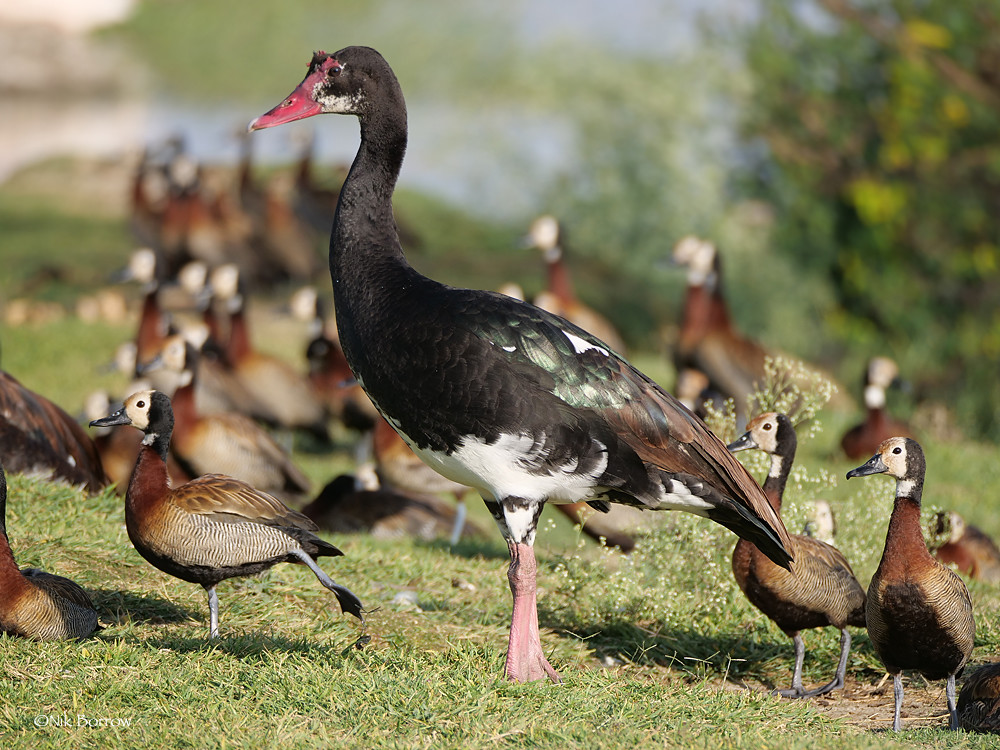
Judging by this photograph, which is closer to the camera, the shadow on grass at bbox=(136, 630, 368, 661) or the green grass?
the green grass

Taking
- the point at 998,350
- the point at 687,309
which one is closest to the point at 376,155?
the point at 687,309

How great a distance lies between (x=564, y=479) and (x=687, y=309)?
6775mm

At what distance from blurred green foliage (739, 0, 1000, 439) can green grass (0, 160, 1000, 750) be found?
289 inches

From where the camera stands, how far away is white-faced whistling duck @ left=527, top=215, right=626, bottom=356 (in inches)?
421

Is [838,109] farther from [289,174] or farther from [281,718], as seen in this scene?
[281,718]

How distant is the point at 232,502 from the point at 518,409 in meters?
1.44

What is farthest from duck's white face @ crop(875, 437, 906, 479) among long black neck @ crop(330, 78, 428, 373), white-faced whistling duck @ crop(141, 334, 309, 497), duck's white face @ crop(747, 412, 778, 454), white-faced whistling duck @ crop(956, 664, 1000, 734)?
white-faced whistling duck @ crop(141, 334, 309, 497)

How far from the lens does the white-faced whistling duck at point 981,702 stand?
172 inches

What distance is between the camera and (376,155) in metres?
4.86

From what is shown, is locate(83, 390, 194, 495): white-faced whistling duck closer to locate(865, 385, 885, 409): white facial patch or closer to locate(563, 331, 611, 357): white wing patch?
locate(563, 331, 611, 357): white wing patch

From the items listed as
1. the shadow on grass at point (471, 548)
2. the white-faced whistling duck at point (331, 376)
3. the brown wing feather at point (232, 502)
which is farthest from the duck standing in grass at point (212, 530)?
the white-faced whistling duck at point (331, 376)

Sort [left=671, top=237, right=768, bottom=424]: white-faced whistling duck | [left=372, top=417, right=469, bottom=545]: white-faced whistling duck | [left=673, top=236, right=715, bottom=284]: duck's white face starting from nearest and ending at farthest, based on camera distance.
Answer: [left=372, top=417, right=469, bottom=545]: white-faced whistling duck, [left=671, top=237, right=768, bottom=424]: white-faced whistling duck, [left=673, top=236, right=715, bottom=284]: duck's white face

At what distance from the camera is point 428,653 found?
4734 millimetres

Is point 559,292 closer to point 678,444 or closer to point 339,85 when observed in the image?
point 339,85
